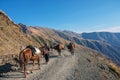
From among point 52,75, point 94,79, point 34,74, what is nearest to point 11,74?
point 34,74

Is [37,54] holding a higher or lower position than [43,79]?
higher

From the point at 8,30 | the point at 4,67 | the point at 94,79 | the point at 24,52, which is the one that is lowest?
the point at 94,79

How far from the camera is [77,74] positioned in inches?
976

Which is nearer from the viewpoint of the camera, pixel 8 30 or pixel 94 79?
pixel 94 79

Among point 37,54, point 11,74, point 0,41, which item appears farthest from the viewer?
point 0,41

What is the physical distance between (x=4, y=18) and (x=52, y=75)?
4223 centimetres

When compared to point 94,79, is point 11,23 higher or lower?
higher

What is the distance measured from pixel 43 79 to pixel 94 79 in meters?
6.51

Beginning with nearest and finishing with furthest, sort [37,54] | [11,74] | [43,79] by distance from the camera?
[43,79] < [11,74] < [37,54]

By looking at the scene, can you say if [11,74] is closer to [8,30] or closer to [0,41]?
[0,41]

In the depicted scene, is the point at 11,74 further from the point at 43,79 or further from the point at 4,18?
the point at 4,18

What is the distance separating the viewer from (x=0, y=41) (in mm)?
44500

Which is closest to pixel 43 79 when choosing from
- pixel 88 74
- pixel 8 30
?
pixel 88 74

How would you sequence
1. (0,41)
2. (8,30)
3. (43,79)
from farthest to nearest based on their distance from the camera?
1. (8,30)
2. (0,41)
3. (43,79)
